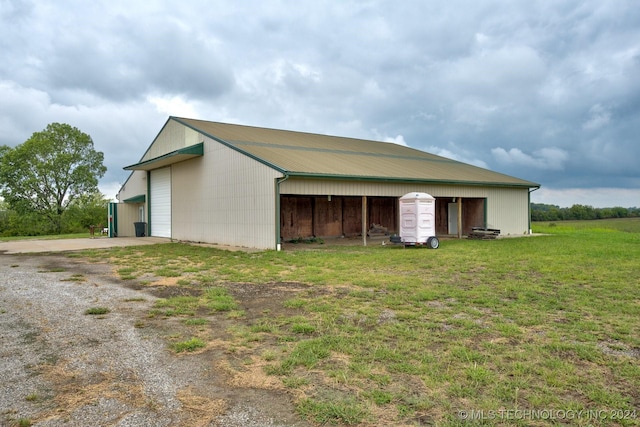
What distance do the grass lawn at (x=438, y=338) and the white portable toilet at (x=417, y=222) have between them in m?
5.79

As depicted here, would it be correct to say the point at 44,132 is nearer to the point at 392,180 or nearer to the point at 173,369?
the point at 392,180

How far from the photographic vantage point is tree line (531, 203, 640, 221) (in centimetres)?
4484

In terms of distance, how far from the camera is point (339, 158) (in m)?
20.5

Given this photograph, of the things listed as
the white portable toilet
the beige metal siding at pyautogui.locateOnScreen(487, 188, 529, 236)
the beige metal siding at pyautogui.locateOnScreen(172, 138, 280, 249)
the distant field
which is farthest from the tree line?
the beige metal siding at pyautogui.locateOnScreen(172, 138, 280, 249)

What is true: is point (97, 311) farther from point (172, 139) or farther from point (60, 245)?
point (172, 139)

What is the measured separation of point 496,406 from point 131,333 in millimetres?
4220

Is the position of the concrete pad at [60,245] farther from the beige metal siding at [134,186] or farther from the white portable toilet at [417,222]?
the white portable toilet at [417,222]

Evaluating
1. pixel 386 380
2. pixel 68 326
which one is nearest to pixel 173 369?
pixel 386 380

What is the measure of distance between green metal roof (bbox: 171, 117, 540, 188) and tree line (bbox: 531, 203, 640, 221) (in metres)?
21.2

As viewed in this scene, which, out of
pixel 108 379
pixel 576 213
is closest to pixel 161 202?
pixel 108 379

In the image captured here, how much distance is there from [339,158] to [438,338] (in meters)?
16.1

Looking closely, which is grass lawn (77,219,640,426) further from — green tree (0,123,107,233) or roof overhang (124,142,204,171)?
green tree (0,123,107,233)

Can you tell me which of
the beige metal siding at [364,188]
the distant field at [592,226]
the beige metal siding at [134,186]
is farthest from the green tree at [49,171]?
the distant field at [592,226]

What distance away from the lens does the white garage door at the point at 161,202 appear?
23.3 meters
